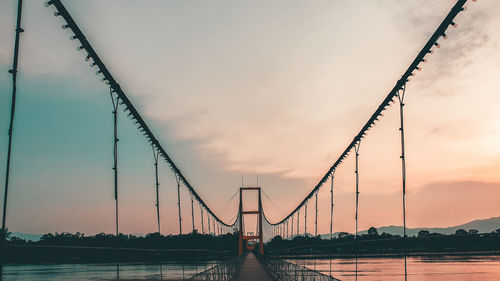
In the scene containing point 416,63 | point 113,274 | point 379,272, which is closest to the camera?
point 416,63

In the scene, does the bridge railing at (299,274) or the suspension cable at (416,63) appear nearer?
the suspension cable at (416,63)

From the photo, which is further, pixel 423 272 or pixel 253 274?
pixel 423 272

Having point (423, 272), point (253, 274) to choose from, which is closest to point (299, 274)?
point (253, 274)

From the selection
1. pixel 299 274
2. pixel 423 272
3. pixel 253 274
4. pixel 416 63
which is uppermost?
pixel 416 63

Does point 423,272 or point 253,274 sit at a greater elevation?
point 253,274

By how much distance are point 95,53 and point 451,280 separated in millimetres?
55853

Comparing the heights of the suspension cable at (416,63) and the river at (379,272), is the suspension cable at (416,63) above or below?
above

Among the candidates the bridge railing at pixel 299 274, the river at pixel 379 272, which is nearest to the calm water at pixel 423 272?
the river at pixel 379 272

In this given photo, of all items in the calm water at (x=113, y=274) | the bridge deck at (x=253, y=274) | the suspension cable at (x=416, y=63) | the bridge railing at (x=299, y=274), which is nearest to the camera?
the suspension cable at (x=416, y=63)

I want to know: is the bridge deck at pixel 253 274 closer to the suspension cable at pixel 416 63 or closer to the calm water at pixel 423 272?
the calm water at pixel 423 272

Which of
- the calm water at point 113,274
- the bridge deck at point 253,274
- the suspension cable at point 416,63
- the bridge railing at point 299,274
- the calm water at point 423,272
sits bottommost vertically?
the calm water at point 113,274

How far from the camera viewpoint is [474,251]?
540 feet

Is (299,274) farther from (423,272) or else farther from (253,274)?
(423,272)

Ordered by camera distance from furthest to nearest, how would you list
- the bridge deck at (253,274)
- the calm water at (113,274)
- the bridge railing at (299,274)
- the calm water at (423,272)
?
1. the calm water at (113,274)
2. the calm water at (423,272)
3. the bridge deck at (253,274)
4. the bridge railing at (299,274)
